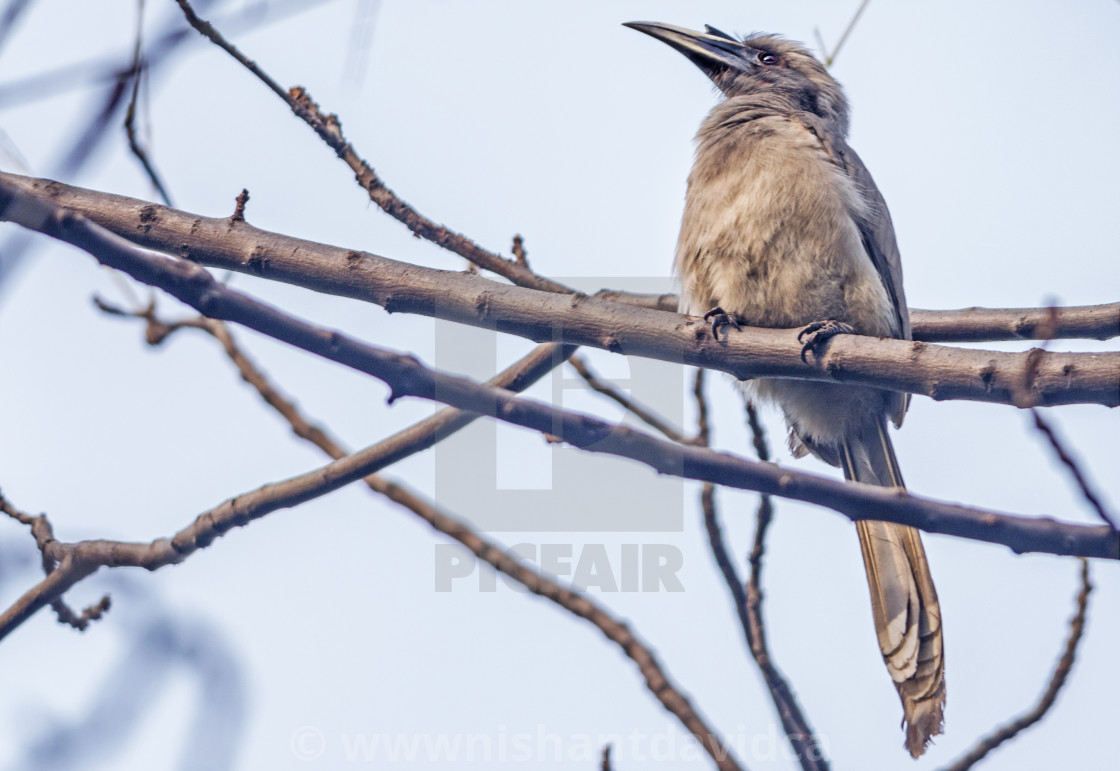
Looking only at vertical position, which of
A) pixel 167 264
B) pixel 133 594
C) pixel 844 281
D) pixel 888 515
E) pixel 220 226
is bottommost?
pixel 133 594

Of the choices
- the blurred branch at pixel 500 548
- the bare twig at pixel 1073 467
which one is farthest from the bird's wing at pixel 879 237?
the bare twig at pixel 1073 467

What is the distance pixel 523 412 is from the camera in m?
1.91

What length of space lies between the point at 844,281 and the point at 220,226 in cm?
220

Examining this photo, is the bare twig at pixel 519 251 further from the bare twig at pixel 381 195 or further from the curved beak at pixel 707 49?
the curved beak at pixel 707 49

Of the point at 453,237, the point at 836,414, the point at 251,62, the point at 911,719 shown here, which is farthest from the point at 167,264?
the point at 836,414

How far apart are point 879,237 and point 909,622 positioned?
1.58m

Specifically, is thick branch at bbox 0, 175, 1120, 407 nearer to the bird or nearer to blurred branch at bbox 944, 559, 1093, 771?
the bird

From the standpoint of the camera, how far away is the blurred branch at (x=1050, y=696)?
2.63 meters

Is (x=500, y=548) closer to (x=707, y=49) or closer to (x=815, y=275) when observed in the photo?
(x=815, y=275)

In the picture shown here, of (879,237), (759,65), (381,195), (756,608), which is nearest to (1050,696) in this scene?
(756,608)

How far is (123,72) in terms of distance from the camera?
4.49ft

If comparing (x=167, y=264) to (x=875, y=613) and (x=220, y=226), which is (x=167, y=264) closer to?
(x=220, y=226)

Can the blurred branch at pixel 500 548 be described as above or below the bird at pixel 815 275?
below

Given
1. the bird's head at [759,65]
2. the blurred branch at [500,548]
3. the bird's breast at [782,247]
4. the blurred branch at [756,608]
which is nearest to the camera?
the blurred branch at [756,608]
